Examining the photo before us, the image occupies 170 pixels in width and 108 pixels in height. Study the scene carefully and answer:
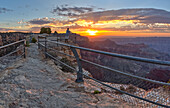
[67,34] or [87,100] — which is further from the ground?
[67,34]

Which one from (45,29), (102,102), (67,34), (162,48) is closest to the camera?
(102,102)

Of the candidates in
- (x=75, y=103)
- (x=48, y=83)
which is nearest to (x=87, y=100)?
(x=75, y=103)

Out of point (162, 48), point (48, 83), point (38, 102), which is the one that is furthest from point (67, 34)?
point (162, 48)

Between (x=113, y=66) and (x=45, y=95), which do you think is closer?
(x=45, y=95)

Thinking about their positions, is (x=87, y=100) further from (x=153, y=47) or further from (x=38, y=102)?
(x=153, y=47)

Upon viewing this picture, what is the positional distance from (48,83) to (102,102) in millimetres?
1623

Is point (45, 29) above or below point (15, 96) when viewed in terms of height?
above

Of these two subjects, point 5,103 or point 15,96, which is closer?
point 5,103

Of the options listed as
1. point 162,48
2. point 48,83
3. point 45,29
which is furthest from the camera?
point 162,48

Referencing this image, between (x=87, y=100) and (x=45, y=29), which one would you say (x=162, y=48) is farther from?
(x=87, y=100)

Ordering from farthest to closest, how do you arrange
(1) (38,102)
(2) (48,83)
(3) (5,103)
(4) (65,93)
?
(2) (48,83)
(4) (65,93)
(1) (38,102)
(3) (5,103)

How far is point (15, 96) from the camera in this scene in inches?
96.6

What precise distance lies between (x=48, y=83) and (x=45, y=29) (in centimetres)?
2734

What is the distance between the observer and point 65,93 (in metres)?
2.88
